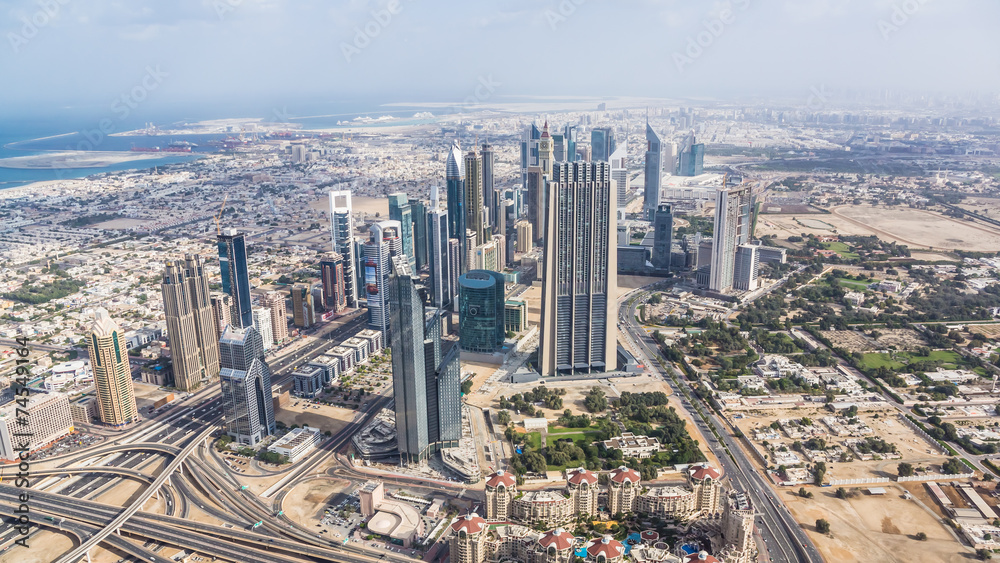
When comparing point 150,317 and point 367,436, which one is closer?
point 367,436

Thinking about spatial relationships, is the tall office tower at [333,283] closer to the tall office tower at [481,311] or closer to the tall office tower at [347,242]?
the tall office tower at [347,242]

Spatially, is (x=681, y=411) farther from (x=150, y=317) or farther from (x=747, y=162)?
(x=747, y=162)

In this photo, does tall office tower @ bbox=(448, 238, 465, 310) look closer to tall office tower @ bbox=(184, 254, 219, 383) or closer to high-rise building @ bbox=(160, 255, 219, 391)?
tall office tower @ bbox=(184, 254, 219, 383)

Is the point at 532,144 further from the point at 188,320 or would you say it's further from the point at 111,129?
the point at 111,129

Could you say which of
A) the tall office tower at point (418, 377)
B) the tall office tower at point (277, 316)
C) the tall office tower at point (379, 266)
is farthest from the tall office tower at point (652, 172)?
the tall office tower at point (418, 377)

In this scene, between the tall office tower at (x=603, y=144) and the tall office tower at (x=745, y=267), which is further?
the tall office tower at (x=603, y=144)

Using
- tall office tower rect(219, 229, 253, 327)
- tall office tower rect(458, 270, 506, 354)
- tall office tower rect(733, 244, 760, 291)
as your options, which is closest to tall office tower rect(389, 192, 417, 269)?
tall office tower rect(458, 270, 506, 354)

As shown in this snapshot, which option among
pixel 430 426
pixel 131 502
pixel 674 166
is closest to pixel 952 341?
pixel 430 426
